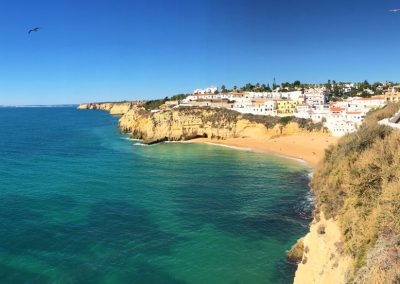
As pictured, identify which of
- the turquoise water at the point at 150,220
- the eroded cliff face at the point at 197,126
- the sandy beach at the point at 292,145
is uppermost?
the eroded cliff face at the point at 197,126

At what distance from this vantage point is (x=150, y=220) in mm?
29547

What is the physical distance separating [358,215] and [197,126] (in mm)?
71127

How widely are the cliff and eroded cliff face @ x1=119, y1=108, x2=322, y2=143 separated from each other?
191 feet

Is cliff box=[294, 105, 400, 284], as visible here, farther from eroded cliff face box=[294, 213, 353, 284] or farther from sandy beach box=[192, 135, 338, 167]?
sandy beach box=[192, 135, 338, 167]

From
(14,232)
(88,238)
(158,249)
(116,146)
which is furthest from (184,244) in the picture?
(116,146)

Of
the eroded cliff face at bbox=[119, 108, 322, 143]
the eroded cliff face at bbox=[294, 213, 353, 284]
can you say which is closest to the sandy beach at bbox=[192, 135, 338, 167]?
the eroded cliff face at bbox=[119, 108, 322, 143]

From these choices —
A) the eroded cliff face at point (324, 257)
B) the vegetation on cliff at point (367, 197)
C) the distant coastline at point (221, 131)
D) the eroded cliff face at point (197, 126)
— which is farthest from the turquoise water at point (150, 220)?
the eroded cliff face at point (197, 126)

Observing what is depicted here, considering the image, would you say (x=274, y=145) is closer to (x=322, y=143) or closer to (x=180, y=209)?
(x=322, y=143)

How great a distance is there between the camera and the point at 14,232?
2666 centimetres

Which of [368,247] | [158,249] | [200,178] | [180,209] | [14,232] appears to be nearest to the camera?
[368,247]

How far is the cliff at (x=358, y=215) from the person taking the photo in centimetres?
1201

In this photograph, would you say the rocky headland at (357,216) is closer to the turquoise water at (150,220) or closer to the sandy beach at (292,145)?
the turquoise water at (150,220)

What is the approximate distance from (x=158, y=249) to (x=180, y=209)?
8364mm

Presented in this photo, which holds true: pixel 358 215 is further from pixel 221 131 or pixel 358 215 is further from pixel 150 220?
pixel 221 131
